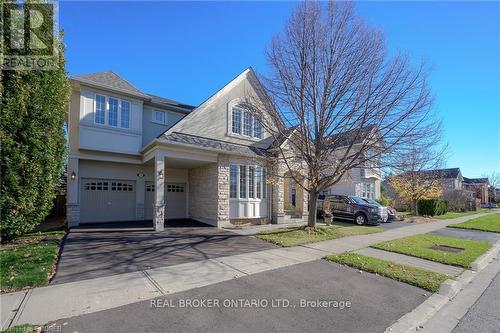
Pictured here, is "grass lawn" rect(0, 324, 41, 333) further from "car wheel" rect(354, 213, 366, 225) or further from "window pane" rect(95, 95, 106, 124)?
"car wheel" rect(354, 213, 366, 225)

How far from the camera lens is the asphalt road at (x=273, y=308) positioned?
3900 mm

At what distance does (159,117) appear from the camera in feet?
54.9

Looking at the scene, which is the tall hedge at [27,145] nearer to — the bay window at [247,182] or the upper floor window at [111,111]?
the upper floor window at [111,111]

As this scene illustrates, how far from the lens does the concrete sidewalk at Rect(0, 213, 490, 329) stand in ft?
13.5

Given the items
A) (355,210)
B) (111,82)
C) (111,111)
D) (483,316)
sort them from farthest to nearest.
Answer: (355,210) < (111,82) < (111,111) < (483,316)

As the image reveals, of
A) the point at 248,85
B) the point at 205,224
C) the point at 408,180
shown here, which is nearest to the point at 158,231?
the point at 205,224

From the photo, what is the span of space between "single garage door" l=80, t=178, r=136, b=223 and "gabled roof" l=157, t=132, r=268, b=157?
Result: 15.2ft

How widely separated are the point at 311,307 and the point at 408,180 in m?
23.5

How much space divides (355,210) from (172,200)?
11559mm

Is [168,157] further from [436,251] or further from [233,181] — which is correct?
[436,251]

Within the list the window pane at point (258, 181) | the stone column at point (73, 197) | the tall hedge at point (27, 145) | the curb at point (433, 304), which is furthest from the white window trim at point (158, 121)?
the curb at point (433, 304)

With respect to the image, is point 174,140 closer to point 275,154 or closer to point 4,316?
point 275,154

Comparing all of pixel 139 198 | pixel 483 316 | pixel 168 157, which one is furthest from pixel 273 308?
pixel 139 198
